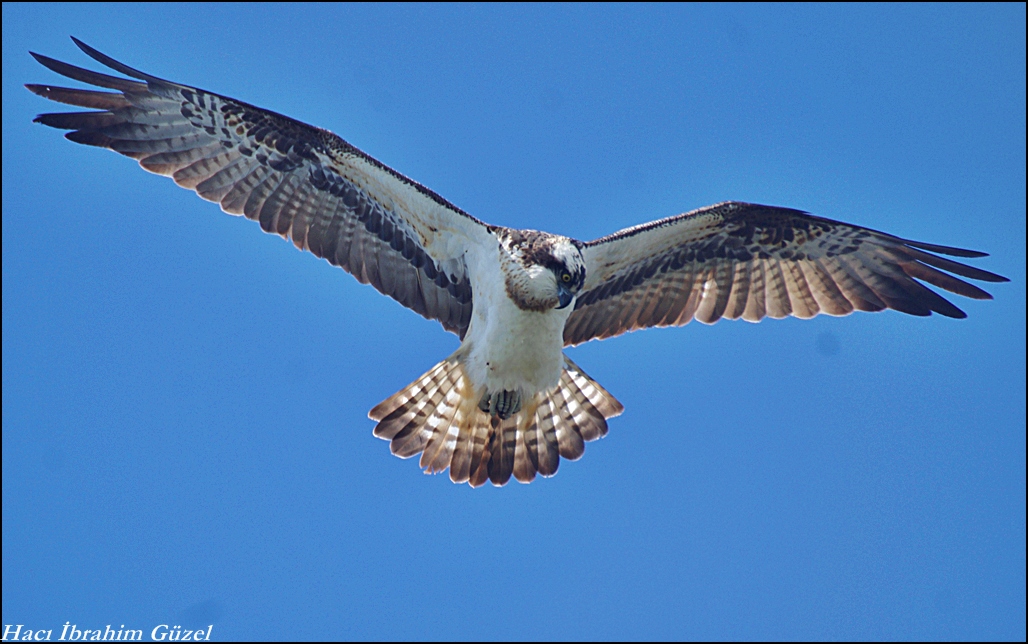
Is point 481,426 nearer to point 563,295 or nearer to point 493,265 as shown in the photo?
point 493,265

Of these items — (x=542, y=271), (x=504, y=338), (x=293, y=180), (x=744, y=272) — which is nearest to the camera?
(x=542, y=271)

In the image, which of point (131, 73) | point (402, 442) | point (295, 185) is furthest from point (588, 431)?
point (131, 73)

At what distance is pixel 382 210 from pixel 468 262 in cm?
85

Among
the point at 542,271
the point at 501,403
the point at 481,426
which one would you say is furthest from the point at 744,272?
the point at 481,426

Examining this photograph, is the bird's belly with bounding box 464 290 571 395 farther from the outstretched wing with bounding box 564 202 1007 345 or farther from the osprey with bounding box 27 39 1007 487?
the outstretched wing with bounding box 564 202 1007 345

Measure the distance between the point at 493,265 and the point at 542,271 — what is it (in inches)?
23.8

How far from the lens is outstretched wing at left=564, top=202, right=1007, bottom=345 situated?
8484 mm

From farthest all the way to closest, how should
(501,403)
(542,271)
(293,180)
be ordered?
1. (501,403)
2. (293,180)
3. (542,271)

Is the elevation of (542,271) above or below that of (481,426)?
above

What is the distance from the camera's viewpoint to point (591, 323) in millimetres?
9094

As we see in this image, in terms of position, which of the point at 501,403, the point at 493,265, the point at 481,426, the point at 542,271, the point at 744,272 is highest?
the point at 744,272

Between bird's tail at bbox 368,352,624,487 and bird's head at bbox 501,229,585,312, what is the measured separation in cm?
111

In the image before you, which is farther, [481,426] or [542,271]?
[481,426]

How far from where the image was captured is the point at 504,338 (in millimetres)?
7855
